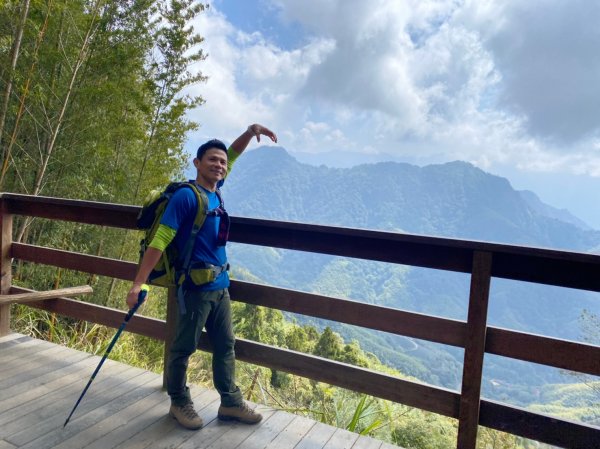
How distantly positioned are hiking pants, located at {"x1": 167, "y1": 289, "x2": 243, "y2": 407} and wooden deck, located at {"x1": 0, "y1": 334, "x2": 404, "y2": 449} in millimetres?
155

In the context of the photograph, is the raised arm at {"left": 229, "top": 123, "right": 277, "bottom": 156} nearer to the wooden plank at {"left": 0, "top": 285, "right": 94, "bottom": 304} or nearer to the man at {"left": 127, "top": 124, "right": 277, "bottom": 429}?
the man at {"left": 127, "top": 124, "right": 277, "bottom": 429}

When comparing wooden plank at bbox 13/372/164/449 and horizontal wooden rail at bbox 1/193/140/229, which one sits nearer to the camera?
wooden plank at bbox 13/372/164/449

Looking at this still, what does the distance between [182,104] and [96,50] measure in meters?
2.01

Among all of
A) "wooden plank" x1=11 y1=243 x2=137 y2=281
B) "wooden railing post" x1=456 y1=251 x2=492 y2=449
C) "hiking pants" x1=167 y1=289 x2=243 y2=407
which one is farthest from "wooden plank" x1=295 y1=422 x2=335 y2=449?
"wooden plank" x1=11 y1=243 x2=137 y2=281

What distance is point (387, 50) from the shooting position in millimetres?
144375

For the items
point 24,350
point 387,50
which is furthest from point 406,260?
point 387,50

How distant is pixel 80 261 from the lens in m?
3.02

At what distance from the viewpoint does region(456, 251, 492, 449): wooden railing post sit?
1.76m

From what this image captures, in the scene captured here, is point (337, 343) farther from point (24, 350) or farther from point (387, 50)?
point (387, 50)

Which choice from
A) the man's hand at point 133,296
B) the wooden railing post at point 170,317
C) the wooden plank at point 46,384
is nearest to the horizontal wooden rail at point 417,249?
the wooden railing post at point 170,317

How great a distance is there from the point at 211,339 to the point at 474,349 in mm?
1280

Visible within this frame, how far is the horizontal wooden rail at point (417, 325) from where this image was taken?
64.6 inches

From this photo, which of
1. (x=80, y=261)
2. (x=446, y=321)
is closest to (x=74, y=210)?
(x=80, y=261)

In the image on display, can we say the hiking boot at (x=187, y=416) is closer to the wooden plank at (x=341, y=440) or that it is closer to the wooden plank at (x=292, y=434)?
the wooden plank at (x=292, y=434)
